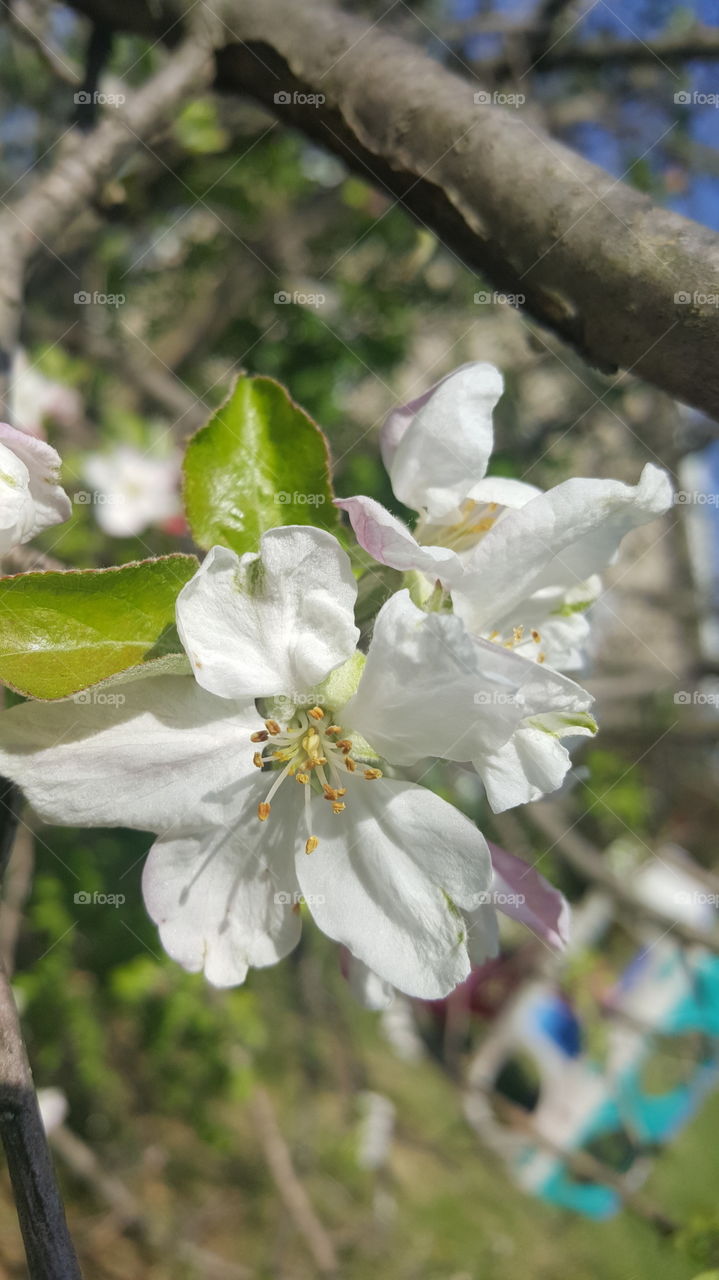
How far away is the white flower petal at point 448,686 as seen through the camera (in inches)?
21.3

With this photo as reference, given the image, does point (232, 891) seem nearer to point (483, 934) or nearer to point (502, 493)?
point (483, 934)

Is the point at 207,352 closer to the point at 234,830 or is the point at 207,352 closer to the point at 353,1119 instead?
the point at 234,830

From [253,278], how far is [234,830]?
7.59ft

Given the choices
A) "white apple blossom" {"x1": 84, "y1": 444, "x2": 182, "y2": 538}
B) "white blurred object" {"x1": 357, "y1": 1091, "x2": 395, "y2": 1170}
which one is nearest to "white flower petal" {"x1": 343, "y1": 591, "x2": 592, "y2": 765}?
"white apple blossom" {"x1": 84, "y1": 444, "x2": 182, "y2": 538}

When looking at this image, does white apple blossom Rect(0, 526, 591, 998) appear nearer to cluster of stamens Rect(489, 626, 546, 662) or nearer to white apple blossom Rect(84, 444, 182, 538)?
cluster of stamens Rect(489, 626, 546, 662)

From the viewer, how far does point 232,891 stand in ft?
2.18

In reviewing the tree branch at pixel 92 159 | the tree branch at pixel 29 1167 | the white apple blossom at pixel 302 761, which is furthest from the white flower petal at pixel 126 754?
the tree branch at pixel 92 159

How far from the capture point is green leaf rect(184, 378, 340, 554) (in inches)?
27.2

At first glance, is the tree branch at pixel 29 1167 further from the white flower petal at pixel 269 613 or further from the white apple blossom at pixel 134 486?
the white apple blossom at pixel 134 486

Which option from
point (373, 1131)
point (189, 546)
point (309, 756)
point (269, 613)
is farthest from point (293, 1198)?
point (269, 613)

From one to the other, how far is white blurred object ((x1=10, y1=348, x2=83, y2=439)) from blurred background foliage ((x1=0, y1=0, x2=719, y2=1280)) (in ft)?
0.16

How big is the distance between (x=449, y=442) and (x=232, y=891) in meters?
0.40

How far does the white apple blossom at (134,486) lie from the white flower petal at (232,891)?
1.60 m

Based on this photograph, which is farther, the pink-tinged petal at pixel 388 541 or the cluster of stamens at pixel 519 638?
the cluster of stamens at pixel 519 638
